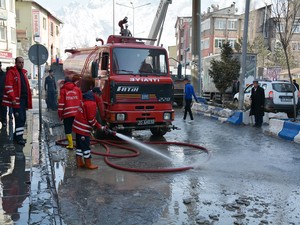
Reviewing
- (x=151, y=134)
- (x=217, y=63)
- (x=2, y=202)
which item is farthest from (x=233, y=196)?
(x=217, y=63)

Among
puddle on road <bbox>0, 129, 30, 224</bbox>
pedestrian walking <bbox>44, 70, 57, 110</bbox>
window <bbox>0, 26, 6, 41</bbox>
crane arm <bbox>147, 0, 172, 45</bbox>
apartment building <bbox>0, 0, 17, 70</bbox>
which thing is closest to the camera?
puddle on road <bbox>0, 129, 30, 224</bbox>

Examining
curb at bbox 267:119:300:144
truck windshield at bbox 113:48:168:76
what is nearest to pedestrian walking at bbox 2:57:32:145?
truck windshield at bbox 113:48:168:76

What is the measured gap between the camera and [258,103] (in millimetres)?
12688

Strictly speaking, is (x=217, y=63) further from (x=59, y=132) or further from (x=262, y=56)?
(x=262, y=56)

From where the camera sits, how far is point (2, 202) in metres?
4.75

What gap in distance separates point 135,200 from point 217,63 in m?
14.8

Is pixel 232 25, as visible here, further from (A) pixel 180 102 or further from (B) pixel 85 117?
(B) pixel 85 117

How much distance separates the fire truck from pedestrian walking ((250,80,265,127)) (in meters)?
4.40

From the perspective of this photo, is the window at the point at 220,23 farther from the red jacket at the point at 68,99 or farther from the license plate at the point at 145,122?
the red jacket at the point at 68,99

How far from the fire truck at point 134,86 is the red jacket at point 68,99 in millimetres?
1049

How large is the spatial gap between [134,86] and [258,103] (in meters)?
5.60

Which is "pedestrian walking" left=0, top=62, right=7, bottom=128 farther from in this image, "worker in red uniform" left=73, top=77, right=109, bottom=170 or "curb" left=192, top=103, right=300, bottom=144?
"curb" left=192, top=103, right=300, bottom=144

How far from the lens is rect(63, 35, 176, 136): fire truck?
9.06m

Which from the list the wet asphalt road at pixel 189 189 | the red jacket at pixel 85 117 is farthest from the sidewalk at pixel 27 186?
the red jacket at pixel 85 117
